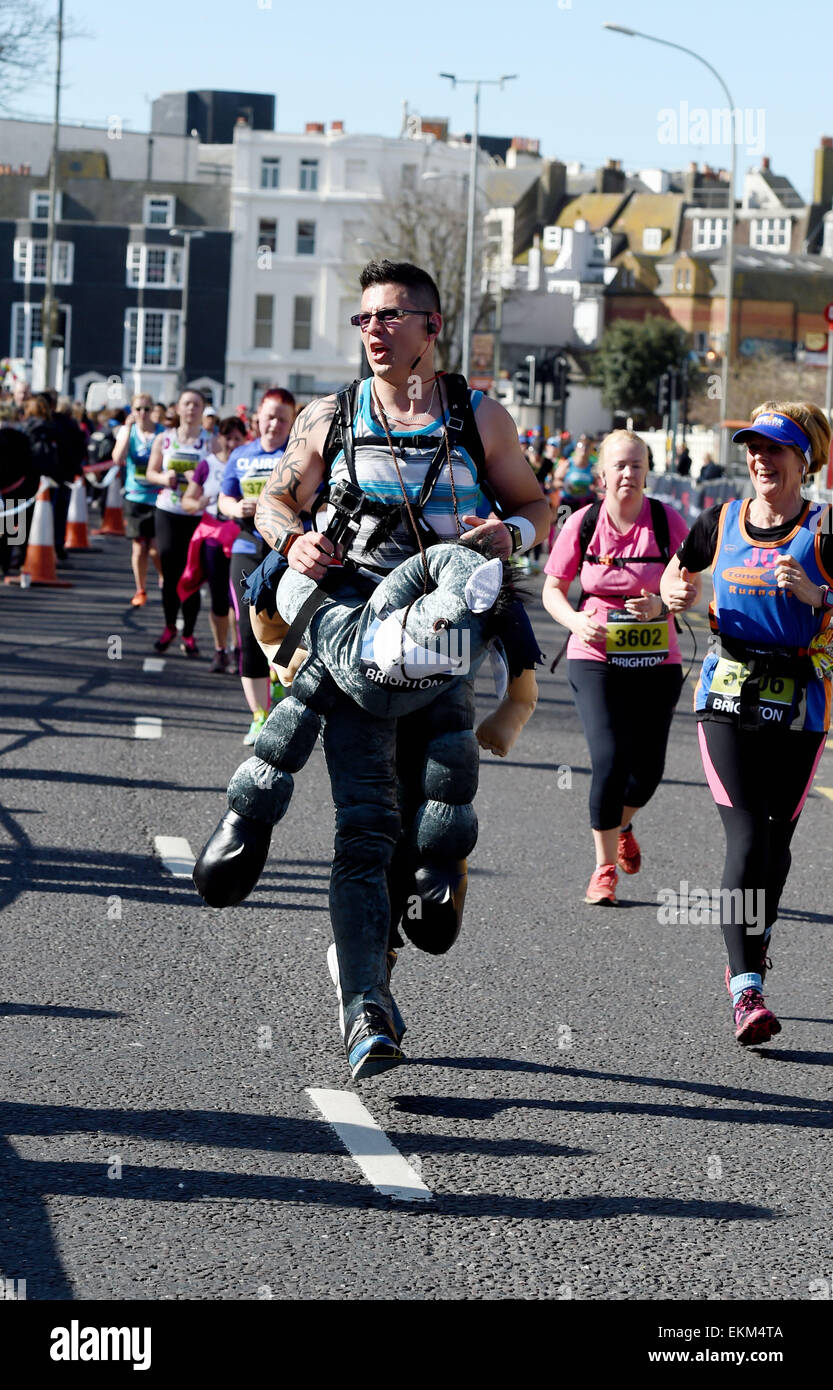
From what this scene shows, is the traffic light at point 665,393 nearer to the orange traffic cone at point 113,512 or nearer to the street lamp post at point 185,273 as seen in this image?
the orange traffic cone at point 113,512

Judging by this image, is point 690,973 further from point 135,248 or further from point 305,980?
point 135,248

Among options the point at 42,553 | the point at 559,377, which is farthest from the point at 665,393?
the point at 42,553

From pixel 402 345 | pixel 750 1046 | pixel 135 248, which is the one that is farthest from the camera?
pixel 135 248

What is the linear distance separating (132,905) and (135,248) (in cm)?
8610

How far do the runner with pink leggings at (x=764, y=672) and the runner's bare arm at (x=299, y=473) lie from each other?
4.27 feet

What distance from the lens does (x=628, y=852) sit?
8.61m

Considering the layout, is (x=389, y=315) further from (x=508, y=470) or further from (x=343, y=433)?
(x=508, y=470)

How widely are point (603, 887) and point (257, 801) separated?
9.96ft

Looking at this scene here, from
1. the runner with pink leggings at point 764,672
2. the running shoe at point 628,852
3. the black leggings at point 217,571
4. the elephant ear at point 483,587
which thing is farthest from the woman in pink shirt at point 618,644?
the black leggings at point 217,571

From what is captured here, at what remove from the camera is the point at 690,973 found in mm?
6867

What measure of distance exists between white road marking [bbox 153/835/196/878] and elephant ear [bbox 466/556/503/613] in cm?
351

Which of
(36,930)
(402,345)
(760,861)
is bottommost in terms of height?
(36,930)
